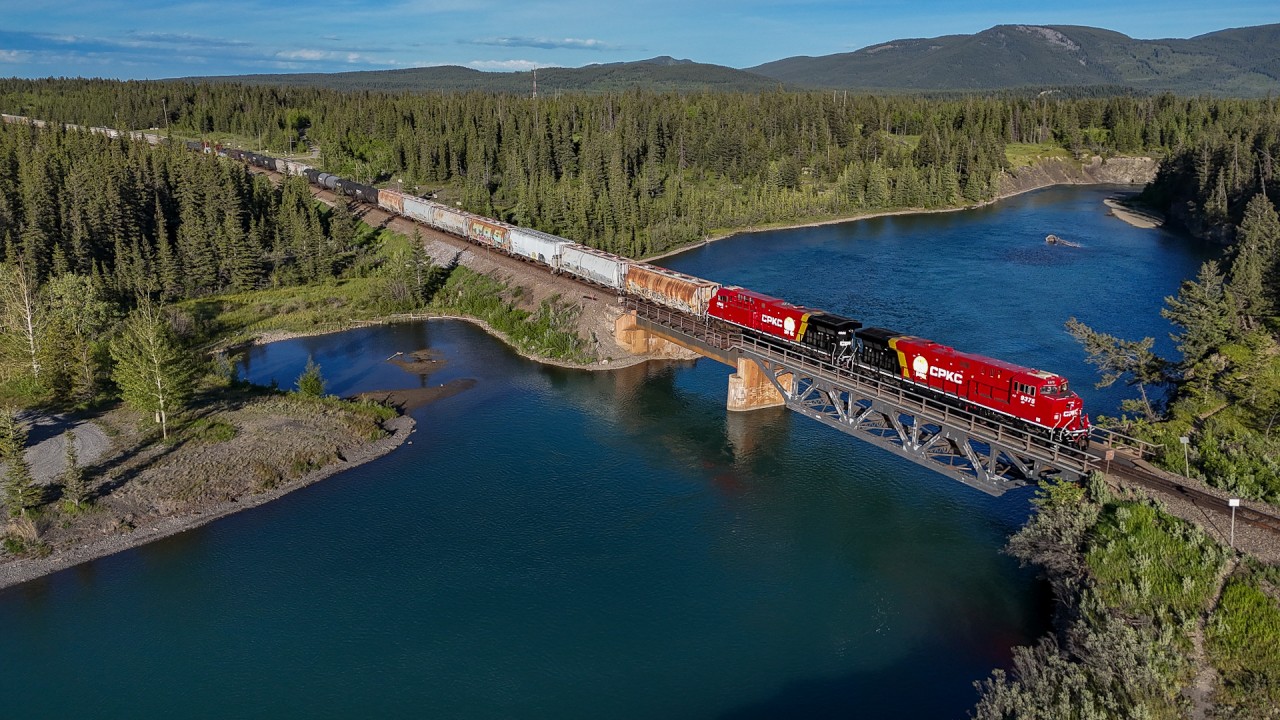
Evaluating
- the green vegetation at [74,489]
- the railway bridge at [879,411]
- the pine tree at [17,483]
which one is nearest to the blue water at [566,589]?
the railway bridge at [879,411]

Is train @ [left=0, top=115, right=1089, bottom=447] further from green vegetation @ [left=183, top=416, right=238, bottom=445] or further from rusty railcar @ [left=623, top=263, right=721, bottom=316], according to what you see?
green vegetation @ [left=183, top=416, right=238, bottom=445]

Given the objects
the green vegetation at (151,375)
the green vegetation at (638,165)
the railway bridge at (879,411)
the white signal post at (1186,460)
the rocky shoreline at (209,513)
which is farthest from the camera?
the green vegetation at (638,165)

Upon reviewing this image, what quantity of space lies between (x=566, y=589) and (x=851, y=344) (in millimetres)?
25492

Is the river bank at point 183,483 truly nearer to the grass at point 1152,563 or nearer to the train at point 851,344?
the train at point 851,344

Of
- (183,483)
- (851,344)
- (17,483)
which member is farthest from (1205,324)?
(17,483)

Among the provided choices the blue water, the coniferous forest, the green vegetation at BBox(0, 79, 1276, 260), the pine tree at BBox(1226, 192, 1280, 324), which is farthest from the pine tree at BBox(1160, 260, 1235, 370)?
the green vegetation at BBox(0, 79, 1276, 260)

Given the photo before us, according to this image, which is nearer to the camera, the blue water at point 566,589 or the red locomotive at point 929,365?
the blue water at point 566,589

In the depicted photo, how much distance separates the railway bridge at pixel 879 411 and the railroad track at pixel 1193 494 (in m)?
1.32

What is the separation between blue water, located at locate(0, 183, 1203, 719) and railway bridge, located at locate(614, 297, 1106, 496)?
3091mm

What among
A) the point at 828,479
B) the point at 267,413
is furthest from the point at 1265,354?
the point at 267,413

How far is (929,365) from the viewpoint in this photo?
50.2 m

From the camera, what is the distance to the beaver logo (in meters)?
50.5

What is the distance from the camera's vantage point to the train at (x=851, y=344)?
43.8 m

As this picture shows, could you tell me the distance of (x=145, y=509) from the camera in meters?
49.9
